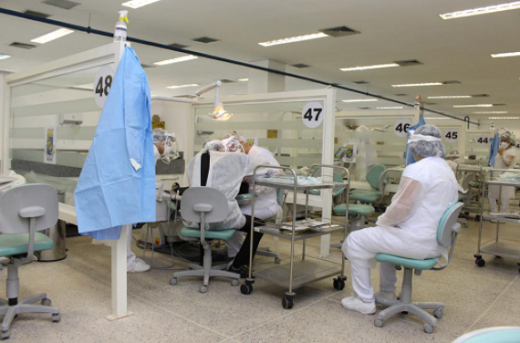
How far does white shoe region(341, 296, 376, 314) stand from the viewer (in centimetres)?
295

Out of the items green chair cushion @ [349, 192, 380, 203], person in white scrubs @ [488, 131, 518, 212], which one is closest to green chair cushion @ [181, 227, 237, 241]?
green chair cushion @ [349, 192, 380, 203]

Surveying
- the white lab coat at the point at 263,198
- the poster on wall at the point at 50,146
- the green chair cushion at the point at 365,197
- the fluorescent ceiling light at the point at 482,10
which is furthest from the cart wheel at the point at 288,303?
the fluorescent ceiling light at the point at 482,10

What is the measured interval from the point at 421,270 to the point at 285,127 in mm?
2513

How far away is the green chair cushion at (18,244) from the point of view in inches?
93.3

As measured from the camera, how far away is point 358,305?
2.98 metres

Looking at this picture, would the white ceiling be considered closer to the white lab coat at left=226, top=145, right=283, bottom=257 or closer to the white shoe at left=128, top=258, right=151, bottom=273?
the white lab coat at left=226, top=145, right=283, bottom=257

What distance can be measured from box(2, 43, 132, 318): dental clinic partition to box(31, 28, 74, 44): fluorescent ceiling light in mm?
3075

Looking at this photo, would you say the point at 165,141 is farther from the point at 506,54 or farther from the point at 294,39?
the point at 506,54

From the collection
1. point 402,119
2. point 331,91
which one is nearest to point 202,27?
point 331,91

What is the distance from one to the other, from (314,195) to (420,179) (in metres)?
1.87

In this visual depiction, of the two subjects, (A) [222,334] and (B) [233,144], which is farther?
(B) [233,144]

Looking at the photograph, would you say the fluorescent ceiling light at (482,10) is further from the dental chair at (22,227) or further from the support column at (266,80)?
the dental chair at (22,227)

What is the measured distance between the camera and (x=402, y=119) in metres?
6.32

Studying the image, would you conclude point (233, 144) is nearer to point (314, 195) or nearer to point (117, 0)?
point (314, 195)
